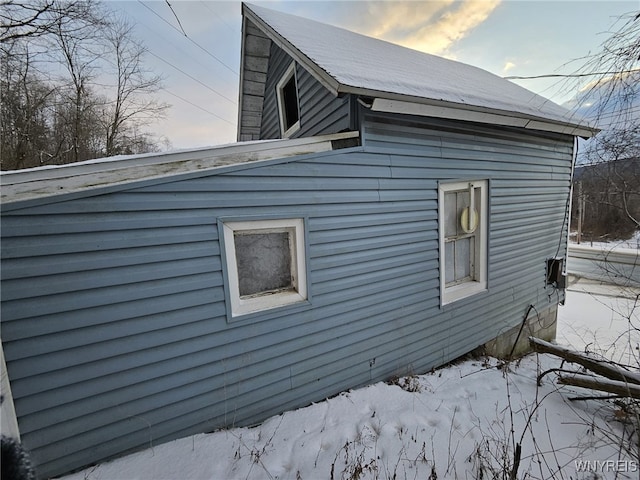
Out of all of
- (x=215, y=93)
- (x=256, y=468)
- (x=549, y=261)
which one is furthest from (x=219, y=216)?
(x=215, y=93)

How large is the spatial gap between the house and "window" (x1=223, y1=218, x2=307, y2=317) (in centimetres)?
2

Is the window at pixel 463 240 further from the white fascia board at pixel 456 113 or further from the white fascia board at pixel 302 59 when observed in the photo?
the white fascia board at pixel 302 59

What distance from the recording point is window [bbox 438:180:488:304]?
154 inches

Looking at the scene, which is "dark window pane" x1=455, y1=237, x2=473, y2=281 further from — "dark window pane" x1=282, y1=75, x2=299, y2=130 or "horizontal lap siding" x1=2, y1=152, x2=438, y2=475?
"dark window pane" x1=282, y1=75, x2=299, y2=130

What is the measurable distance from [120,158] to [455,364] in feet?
16.4

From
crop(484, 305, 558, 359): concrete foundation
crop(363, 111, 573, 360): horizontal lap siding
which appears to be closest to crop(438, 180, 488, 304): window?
crop(363, 111, 573, 360): horizontal lap siding

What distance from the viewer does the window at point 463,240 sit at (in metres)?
3.92

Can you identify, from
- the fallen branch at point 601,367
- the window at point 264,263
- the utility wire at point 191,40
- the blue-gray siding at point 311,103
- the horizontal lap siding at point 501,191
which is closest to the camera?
the window at point 264,263

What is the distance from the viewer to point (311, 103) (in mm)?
3850

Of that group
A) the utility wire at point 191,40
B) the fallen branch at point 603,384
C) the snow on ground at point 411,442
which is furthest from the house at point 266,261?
the utility wire at point 191,40

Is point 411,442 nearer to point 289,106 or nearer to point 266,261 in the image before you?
point 266,261

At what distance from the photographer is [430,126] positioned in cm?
345

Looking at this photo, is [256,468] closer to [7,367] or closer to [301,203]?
[7,367]

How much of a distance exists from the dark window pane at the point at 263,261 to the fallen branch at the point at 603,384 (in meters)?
3.35
